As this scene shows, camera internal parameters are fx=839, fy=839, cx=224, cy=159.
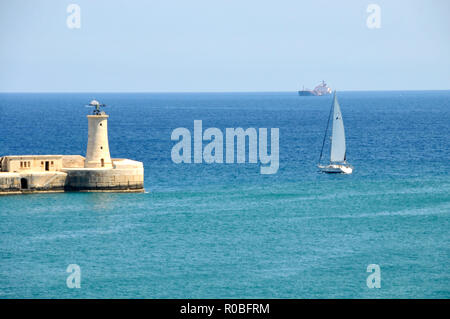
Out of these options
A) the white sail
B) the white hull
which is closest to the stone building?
the white hull

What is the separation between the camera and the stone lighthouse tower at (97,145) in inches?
2544

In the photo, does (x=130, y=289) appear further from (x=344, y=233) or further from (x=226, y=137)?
(x=226, y=137)

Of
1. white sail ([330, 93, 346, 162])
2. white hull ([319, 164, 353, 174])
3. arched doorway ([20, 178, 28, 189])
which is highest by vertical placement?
white sail ([330, 93, 346, 162])

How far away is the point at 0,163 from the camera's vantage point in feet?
210

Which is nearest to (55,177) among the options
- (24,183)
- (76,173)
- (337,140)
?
(76,173)

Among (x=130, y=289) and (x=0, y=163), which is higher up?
(x=0, y=163)

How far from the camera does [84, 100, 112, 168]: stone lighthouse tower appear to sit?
64625 mm

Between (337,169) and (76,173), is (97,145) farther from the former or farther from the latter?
(337,169)

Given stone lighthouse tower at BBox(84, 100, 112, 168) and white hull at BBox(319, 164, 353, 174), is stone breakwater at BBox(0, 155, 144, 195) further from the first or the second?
white hull at BBox(319, 164, 353, 174)

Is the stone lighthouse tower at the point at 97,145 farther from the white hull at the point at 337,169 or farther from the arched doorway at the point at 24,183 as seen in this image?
the white hull at the point at 337,169

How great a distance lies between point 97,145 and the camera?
64750 millimetres

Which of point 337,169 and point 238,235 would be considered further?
point 337,169
